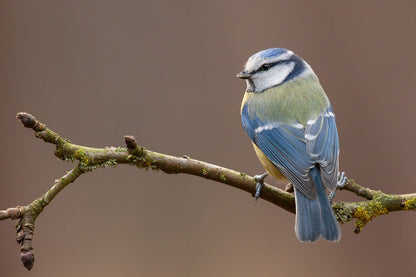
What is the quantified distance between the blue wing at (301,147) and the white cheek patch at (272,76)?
14cm

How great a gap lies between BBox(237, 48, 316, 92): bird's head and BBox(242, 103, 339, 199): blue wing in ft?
0.48

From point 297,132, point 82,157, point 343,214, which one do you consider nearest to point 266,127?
point 297,132

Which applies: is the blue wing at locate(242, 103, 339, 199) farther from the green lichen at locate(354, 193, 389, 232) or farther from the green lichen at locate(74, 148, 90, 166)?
the green lichen at locate(74, 148, 90, 166)

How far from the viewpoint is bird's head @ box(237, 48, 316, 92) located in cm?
159

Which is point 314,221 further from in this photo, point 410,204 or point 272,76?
point 272,76

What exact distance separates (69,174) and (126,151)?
139 mm

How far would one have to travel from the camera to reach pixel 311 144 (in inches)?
56.6

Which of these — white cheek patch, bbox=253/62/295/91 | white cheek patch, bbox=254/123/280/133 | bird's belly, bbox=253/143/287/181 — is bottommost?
bird's belly, bbox=253/143/287/181

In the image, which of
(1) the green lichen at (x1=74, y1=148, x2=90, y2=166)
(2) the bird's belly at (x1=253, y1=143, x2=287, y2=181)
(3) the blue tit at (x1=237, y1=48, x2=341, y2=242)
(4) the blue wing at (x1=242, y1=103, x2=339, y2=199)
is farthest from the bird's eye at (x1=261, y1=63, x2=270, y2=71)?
(1) the green lichen at (x1=74, y1=148, x2=90, y2=166)

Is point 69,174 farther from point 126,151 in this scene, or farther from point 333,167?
point 333,167

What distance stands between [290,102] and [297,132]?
14 cm

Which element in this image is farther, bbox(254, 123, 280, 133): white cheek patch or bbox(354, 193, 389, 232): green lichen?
bbox(254, 123, 280, 133): white cheek patch

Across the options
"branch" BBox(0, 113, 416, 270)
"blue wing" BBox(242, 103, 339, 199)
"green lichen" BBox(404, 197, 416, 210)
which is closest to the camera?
"branch" BBox(0, 113, 416, 270)

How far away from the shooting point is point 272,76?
65.2 inches
